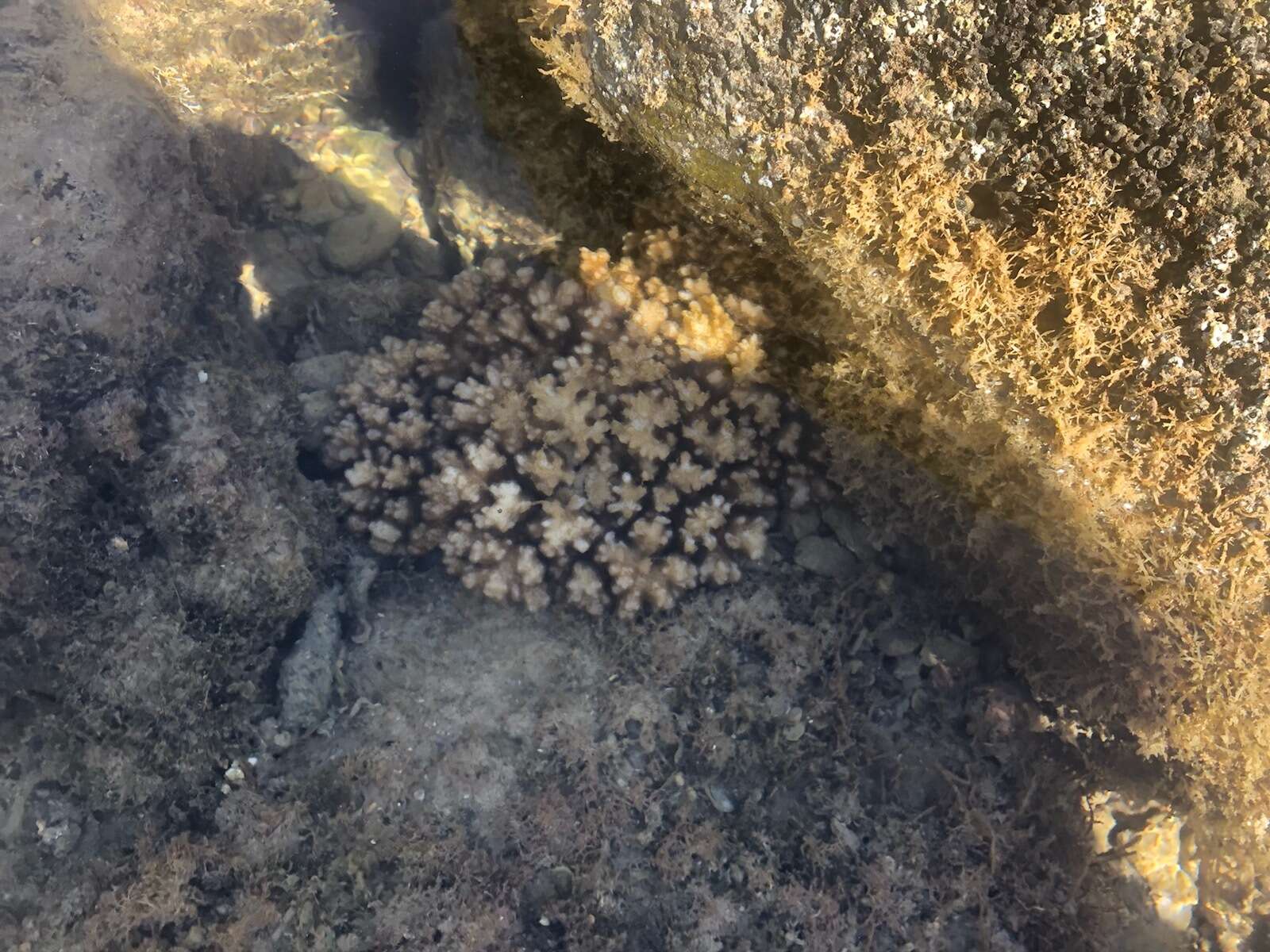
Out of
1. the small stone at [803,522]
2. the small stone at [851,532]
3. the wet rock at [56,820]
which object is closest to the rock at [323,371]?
the wet rock at [56,820]

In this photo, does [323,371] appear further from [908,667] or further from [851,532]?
[908,667]

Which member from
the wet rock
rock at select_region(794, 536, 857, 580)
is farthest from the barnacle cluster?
the wet rock

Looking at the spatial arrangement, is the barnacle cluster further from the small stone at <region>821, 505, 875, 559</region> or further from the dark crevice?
the dark crevice

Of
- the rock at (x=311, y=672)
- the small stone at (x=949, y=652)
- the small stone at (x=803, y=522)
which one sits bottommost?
the rock at (x=311, y=672)

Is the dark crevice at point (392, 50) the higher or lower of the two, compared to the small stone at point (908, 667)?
higher

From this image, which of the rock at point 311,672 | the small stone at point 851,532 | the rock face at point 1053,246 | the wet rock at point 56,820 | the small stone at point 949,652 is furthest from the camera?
the small stone at point 851,532

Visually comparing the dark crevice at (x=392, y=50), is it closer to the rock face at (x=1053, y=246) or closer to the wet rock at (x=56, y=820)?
the rock face at (x=1053, y=246)

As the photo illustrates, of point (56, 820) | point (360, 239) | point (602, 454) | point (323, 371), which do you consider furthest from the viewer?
point (360, 239)

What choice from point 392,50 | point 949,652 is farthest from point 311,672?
point 392,50
